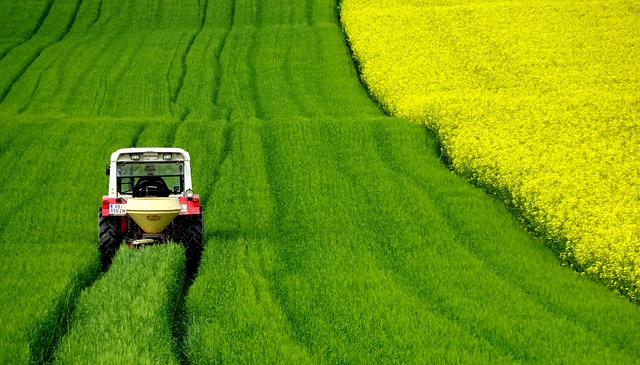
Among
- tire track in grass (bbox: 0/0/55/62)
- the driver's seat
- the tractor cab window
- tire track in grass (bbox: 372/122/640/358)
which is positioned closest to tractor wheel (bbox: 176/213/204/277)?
the driver's seat

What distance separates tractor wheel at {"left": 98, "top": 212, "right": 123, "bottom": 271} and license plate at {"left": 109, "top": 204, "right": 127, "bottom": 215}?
0.28m

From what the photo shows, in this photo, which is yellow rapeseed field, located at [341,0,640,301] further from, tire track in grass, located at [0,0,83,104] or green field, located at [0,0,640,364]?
tire track in grass, located at [0,0,83,104]

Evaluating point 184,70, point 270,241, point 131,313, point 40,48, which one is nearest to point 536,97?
point 184,70

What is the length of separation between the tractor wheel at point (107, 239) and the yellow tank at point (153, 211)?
0.55 metres

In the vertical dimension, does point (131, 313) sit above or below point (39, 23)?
above

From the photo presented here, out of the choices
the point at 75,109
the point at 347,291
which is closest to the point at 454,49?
the point at 75,109

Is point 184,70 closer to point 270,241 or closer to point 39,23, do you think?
point 39,23

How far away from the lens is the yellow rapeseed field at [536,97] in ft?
59.2

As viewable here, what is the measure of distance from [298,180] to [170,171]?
4.57 metres

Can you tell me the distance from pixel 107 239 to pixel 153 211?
41.8 inches

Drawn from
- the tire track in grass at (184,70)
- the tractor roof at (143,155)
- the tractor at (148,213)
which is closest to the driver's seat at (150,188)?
the tractor at (148,213)

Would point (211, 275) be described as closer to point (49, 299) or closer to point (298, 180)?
point (49, 299)

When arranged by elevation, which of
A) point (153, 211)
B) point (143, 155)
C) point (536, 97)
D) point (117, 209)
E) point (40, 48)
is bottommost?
point (40, 48)

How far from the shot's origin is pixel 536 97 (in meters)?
28.0
